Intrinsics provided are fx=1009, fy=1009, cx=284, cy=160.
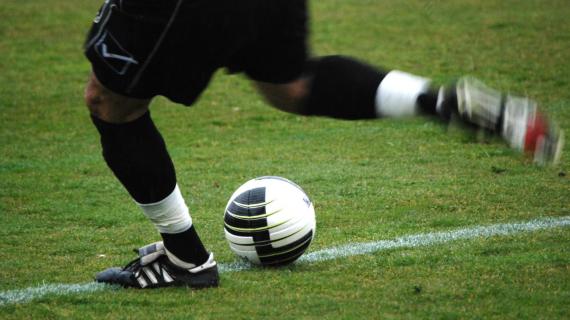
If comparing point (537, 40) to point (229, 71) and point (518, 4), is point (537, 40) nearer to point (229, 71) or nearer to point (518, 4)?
point (518, 4)

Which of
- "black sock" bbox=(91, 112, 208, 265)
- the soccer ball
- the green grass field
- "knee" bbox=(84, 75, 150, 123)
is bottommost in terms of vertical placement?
the green grass field

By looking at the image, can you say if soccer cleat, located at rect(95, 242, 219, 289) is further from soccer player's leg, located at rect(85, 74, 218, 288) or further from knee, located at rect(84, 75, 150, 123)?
knee, located at rect(84, 75, 150, 123)

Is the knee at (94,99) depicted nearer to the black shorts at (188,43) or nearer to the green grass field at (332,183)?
the black shorts at (188,43)

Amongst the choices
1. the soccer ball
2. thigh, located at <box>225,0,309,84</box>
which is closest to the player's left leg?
thigh, located at <box>225,0,309,84</box>

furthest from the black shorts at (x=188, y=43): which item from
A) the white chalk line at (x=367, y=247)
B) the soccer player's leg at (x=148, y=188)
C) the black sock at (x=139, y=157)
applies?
the white chalk line at (x=367, y=247)

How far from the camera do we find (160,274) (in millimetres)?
5066

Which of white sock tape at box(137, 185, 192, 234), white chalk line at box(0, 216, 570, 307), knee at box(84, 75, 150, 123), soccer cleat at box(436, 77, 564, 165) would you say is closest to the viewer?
soccer cleat at box(436, 77, 564, 165)

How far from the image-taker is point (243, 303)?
15.4ft

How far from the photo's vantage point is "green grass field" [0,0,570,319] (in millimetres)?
4730

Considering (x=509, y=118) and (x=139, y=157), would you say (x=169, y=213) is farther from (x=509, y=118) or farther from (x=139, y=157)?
(x=509, y=118)

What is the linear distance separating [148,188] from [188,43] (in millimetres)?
901

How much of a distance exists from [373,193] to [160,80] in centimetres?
340

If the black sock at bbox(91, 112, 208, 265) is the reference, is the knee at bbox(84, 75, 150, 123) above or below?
above

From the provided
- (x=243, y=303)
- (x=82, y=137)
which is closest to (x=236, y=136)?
(x=82, y=137)
